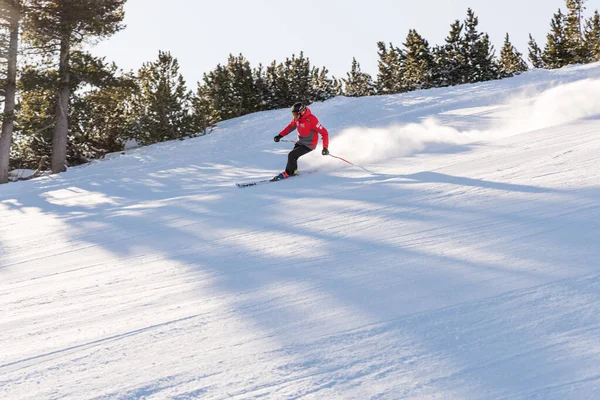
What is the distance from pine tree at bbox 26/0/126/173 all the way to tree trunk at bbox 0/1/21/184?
42cm

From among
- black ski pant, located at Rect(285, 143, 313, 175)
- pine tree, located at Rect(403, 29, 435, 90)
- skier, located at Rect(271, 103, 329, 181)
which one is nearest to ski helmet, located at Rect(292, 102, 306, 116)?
skier, located at Rect(271, 103, 329, 181)

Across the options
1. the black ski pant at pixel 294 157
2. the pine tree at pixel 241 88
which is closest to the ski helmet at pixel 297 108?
Answer: the black ski pant at pixel 294 157

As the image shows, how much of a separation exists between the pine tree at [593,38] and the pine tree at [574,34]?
2.16 feet

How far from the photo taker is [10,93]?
15953mm

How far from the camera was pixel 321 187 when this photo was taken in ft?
24.8

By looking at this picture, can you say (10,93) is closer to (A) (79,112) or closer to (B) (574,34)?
(A) (79,112)

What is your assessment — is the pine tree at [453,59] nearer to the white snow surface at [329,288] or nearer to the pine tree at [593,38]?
the pine tree at [593,38]

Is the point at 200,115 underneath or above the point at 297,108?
above

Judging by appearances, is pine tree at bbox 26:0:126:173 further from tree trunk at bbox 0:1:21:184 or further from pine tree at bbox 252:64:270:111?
pine tree at bbox 252:64:270:111

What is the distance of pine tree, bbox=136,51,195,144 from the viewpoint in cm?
1911

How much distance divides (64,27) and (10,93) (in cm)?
285

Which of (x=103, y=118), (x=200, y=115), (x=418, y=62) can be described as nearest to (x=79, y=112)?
(x=103, y=118)

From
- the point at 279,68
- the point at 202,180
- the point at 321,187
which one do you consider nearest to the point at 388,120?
the point at 202,180

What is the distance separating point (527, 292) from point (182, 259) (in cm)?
304
